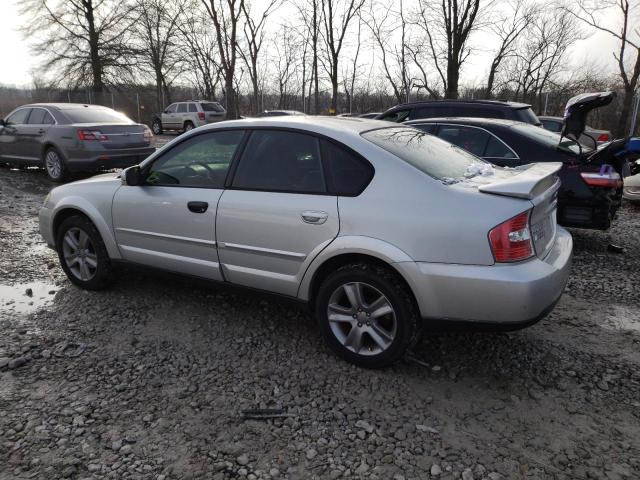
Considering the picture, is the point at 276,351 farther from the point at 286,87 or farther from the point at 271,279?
the point at 286,87

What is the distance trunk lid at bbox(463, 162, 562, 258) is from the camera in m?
2.71

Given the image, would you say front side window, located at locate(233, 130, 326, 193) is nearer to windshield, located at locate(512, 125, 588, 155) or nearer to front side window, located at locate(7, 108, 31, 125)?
windshield, located at locate(512, 125, 588, 155)

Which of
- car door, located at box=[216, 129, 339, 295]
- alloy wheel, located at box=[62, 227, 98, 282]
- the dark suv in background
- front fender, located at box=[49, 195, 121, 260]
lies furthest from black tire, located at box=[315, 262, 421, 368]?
the dark suv in background

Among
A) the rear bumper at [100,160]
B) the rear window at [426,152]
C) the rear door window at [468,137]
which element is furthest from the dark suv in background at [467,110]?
the rear bumper at [100,160]

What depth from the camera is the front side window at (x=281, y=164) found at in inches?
124

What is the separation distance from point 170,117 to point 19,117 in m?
15.5

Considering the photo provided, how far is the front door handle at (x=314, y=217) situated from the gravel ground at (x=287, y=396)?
97 cm

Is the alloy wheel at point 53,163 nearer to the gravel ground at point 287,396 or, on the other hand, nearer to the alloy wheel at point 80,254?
the alloy wheel at point 80,254

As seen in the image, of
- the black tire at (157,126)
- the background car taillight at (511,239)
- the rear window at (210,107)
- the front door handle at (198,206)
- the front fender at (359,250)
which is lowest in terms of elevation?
the front fender at (359,250)

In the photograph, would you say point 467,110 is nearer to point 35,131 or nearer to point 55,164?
point 55,164

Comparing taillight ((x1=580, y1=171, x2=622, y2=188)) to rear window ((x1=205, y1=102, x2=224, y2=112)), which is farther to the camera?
rear window ((x1=205, y1=102, x2=224, y2=112))

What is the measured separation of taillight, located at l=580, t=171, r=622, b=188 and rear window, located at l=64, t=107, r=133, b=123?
28.8 feet

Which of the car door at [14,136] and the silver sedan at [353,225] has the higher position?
the car door at [14,136]

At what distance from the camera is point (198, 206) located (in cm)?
349
